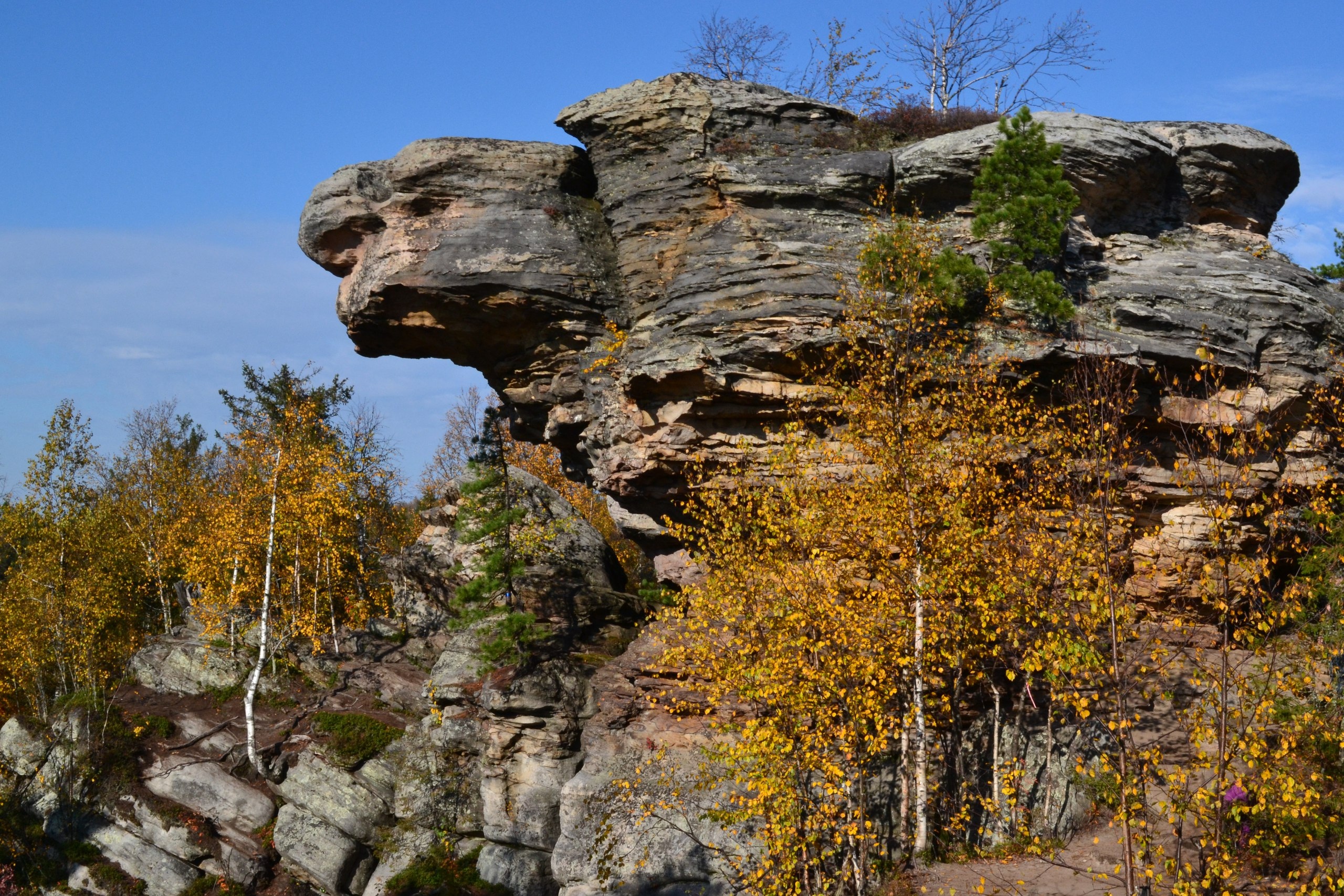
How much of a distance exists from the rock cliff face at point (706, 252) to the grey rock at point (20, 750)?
14704 mm

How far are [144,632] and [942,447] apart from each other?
30.6m

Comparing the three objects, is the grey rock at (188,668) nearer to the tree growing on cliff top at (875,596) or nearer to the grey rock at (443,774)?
the grey rock at (443,774)

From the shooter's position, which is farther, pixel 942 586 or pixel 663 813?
pixel 663 813

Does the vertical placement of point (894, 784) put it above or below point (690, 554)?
below

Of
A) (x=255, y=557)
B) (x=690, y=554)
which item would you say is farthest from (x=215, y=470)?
(x=690, y=554)

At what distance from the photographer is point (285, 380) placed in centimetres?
4016

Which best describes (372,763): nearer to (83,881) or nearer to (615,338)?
(83,881)

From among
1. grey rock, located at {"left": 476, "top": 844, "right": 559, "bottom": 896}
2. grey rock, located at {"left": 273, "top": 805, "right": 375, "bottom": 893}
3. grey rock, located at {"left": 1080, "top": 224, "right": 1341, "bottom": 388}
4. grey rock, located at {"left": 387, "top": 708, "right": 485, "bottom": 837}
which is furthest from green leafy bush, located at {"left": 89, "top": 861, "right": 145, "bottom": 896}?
grey rock, located at {"left": 1080, "top": 224, "right": 1341, "bottom": 388}

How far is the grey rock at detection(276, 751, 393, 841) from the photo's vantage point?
2422cm

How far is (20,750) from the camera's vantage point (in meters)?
27.5

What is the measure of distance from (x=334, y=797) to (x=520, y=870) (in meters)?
5.82

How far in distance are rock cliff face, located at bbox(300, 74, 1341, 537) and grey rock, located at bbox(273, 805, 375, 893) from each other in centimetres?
1032

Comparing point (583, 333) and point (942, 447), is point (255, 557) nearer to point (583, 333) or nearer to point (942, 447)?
point (583, 333)

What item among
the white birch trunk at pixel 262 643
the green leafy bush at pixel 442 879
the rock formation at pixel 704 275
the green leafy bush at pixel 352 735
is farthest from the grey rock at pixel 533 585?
the white birch trunk at pixel 262 643
